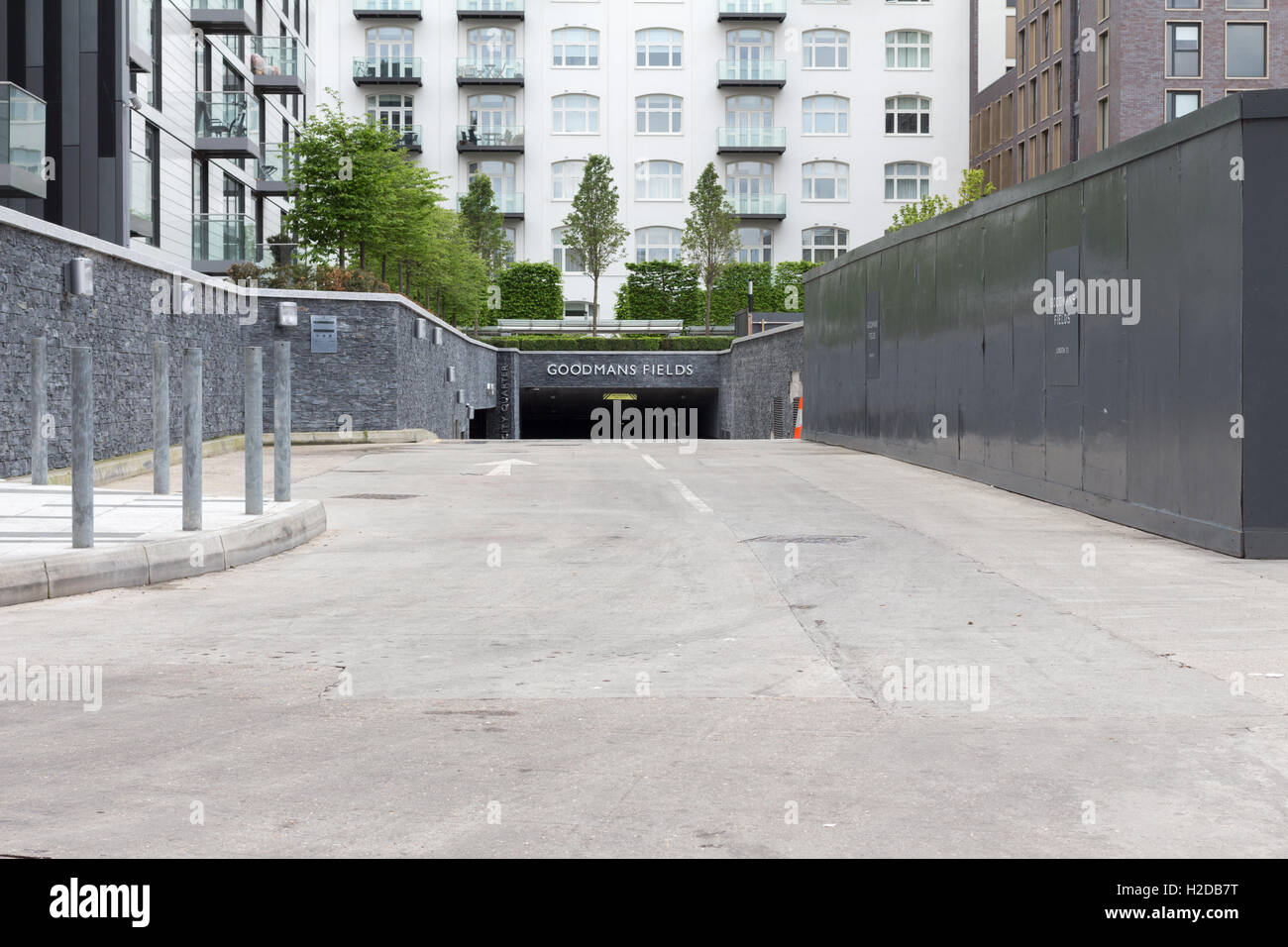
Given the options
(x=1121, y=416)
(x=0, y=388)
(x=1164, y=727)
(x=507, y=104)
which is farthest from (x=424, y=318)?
(x=507, y=104)

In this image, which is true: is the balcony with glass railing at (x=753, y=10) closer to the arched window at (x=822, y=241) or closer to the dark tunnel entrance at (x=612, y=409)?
the arched window at (x=822, y=241)

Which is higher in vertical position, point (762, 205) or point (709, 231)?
point (762, 205)

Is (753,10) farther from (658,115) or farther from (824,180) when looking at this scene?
(824,180)

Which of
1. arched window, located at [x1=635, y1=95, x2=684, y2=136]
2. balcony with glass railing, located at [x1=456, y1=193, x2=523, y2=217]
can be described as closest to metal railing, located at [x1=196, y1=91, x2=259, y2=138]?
balcony with glass railing, located at [x1=456, y1=193, x2=523, y2=217]

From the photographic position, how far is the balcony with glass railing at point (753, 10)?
76.8 meters

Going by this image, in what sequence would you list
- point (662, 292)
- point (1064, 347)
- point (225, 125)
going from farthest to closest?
point (662, 292) → point (225, 125) → point (1064, 347)

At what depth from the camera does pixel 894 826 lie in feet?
13.7

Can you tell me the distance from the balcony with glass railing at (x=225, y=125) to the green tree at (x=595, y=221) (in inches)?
1204

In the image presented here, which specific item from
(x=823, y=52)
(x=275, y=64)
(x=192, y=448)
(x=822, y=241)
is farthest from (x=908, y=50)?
(x=192, y=448)

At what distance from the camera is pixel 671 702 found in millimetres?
5910

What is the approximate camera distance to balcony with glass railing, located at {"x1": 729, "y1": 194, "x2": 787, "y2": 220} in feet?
256

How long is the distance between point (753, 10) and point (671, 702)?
76483 millimetres

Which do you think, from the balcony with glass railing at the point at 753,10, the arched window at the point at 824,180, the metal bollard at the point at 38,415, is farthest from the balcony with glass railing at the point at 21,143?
the arched window at the point at 824,180

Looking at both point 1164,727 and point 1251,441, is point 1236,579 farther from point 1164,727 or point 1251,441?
point 1164,727
